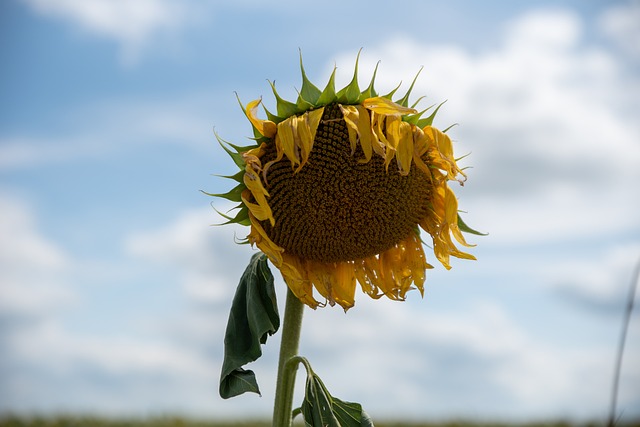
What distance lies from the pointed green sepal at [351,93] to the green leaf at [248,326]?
41.4 inches

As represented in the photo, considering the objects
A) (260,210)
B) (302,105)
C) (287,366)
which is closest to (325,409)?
(287,366)

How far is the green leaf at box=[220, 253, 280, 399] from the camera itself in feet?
12.9

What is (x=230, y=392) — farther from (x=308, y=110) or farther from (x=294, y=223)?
(x=308, y=110)

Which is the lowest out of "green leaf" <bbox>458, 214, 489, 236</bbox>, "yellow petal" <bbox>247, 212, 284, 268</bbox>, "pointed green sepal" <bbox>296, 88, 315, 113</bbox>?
"yellow petal" <bbox>247, 212, 284, 268</bbox>

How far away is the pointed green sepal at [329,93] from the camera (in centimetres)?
358

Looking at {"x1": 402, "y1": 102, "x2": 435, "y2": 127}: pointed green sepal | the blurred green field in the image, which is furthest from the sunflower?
the blurred green field

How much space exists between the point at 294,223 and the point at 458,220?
1.00 metres

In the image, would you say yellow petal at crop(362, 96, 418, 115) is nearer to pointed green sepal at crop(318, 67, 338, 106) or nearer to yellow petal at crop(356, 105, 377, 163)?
yellow petal at crop(356, 105, 377, 163)

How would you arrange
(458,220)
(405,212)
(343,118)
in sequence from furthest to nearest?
(458,220)
(405,212)
(343,118)

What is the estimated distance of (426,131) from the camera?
3785 mm

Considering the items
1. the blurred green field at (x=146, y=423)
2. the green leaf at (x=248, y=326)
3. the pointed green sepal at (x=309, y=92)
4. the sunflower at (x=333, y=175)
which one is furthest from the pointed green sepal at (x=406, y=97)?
the blurred green field at (x=146, y=423)

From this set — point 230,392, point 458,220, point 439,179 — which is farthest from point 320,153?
point 230,392

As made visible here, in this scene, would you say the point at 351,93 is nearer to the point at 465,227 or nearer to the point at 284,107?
the point at 284,107

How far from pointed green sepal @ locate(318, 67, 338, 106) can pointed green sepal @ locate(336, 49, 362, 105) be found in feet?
0.10
